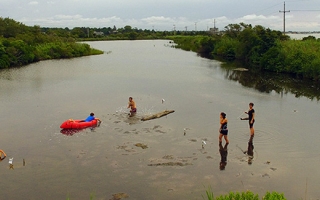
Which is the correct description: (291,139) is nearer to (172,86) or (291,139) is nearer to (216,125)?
(216,125)

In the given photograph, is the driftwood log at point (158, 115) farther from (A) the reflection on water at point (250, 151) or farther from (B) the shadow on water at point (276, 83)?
(B) the shadow on water at point (276, 83)

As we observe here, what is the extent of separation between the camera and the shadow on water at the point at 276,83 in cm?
3198

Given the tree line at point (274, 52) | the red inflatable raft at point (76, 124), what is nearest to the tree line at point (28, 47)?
the tree line at point (274, 52)

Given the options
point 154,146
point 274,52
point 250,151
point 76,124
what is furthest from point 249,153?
point 274,52

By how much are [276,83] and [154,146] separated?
2472 cm

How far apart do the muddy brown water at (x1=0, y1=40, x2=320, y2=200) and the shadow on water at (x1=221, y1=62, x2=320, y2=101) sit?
2.88 metres

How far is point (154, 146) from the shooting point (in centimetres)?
1630

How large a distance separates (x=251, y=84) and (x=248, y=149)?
21.8 meters

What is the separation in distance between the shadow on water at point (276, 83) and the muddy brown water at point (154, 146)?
2.88 m

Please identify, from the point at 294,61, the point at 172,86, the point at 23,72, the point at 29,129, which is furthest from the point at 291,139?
the point at 23,72

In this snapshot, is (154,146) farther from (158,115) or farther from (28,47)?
(28,47)

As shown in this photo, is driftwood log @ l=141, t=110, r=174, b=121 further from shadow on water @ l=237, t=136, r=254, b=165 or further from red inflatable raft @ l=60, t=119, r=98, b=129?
shadow on water @ l=237, t=136, r=254, b=165

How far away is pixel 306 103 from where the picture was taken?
26.7 metres

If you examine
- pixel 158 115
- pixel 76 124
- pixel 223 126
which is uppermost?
pixel 223 126
